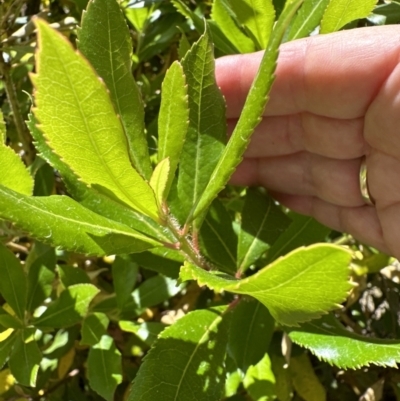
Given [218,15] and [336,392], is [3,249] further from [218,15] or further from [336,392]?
[336,392]

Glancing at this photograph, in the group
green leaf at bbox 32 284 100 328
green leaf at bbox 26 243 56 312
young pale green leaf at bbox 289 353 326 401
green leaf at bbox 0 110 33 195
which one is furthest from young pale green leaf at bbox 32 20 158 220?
young pale green leaf at bbox 289 353 326 401

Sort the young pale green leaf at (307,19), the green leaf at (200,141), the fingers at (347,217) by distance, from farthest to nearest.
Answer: the fingers at (347,217) → the young pale green leaf at (307,19) → the green leaf at (200,141)

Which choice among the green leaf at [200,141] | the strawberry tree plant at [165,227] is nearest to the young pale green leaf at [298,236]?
the strawberry tree plant at [165,227]

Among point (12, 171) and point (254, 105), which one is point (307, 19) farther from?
point (12, 171)

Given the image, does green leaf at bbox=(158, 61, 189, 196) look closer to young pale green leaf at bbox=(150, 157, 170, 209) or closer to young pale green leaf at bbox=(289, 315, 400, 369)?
young pale green leaf at bbox=(150, 157, 170, 209)

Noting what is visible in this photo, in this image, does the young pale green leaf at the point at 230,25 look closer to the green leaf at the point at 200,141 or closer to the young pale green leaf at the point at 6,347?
the green leaf at the point at 200,141

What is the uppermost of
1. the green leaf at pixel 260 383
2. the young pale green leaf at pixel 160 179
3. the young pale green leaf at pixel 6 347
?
the young pale green leaf at pixel 160 179

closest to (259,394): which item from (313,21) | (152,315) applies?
(152,315)

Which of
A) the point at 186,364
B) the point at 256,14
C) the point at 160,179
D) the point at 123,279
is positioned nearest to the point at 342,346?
the point at 186,364
